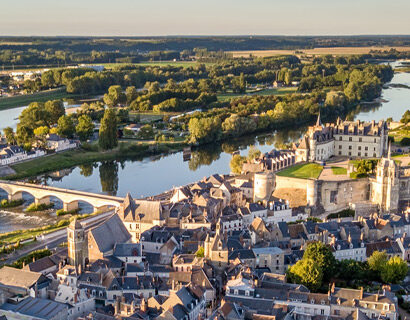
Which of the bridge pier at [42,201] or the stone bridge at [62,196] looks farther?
the bridge pier at [42,201]

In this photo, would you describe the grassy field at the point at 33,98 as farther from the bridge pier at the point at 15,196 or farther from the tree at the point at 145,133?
the bridge pier at the point at 15,196

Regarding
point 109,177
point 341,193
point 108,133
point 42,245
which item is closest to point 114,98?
point 108,133

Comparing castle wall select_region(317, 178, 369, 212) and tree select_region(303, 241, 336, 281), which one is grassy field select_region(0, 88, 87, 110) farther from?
tree select_region(303, 241, 336, 281)

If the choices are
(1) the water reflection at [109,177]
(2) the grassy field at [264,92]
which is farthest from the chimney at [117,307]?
(2) the grassy field at [264,92]

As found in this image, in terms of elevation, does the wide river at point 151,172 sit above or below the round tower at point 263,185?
below

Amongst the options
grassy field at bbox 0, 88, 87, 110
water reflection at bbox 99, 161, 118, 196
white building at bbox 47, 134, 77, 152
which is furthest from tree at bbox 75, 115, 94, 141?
grassy field at bbox 0, 88, 87, 110

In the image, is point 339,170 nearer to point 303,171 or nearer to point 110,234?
point 303,171

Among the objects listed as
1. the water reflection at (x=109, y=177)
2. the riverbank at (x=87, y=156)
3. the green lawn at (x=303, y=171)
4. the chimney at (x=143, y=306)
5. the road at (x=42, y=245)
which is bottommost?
the water reflection at (x=109, y=177)
